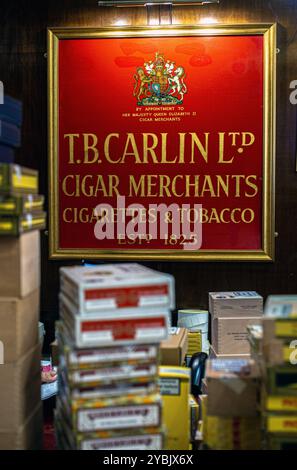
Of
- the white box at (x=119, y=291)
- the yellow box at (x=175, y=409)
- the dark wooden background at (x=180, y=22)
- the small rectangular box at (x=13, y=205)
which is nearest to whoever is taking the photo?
the white box at (x=119, y=291)

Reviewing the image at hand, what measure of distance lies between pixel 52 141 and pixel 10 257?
212 centimetres

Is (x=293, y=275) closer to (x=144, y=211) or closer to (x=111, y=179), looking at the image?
(x=144, y=211)

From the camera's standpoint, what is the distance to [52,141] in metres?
4.52

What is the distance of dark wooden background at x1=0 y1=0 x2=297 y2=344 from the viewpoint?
4387 millimetres

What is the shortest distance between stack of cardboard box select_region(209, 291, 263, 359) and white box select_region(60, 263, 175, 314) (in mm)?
1769

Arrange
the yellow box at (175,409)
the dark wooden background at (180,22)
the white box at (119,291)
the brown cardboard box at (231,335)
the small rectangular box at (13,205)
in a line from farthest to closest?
1. the dark wooden background at (180,22)
2. the brown cardboard box at (231,335)
3. the yellow box at (175,409)
4. the small rectangular box at (13,205)
5. the white box at (119,291)

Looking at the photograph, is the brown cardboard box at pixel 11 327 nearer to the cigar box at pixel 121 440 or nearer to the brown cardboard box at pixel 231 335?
the cigar box at pixel 121 440

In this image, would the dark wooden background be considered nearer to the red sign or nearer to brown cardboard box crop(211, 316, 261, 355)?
the red sign

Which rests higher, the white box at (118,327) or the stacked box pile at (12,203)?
the stacked box pile at (12,203)

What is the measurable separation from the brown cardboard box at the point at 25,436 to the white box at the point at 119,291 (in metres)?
0.61

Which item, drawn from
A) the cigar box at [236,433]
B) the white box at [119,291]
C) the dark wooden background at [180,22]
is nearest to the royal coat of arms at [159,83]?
the dark wooden background at [180,22]

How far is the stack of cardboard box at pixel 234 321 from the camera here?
13.3 feet

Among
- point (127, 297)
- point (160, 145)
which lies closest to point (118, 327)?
point (127, 297)

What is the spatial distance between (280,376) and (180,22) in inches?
113
